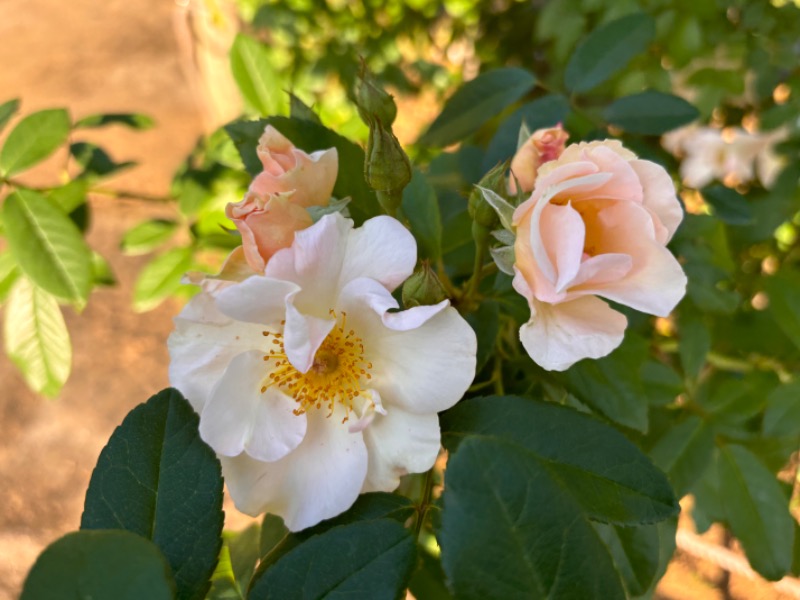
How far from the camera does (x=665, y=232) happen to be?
482 mm

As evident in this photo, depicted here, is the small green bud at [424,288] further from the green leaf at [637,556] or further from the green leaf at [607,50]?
the green leaf at [607,50]

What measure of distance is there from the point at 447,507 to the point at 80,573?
202 millimetres

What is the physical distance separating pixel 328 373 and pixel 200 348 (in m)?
0.10

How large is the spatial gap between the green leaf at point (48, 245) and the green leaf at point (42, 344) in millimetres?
77

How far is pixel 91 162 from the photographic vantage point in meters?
1.04

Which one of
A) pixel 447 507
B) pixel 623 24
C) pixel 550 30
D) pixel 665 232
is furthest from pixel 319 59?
pixel 447 507

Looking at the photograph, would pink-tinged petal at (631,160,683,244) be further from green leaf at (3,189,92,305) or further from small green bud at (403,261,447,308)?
green leaf at (3,189,92,305)

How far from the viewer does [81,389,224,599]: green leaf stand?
1.53ft

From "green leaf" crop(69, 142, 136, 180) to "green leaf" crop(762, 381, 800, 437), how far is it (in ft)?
3.20

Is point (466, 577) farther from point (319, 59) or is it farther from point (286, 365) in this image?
point (319, 59)

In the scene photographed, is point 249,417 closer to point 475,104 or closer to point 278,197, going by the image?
point 278,197

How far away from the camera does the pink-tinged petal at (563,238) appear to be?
0.45 m

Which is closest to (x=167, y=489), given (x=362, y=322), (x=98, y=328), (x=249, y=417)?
(x=249, y=417)

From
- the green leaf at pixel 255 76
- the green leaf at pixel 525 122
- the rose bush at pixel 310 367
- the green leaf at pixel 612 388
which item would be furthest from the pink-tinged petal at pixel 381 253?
the green leaf at pixel 255 76
